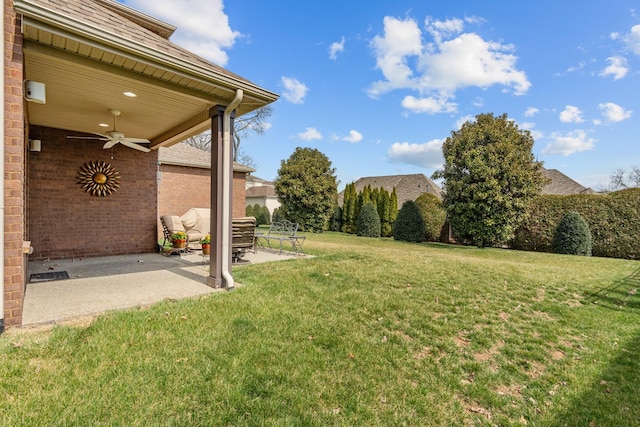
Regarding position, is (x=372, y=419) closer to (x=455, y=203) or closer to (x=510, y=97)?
(x=455, y=203)

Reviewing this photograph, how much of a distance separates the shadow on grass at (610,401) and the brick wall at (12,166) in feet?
17.3

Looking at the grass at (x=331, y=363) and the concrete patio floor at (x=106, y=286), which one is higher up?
the concrete patio floor at (x=106, y=286)

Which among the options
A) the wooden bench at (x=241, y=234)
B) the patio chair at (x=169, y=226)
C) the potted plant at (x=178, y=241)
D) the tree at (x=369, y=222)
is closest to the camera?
the wooden bench at (x=241, y=234)

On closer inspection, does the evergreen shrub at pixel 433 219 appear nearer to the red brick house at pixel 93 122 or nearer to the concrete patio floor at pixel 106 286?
the concrete patio floor at pixel 106 286

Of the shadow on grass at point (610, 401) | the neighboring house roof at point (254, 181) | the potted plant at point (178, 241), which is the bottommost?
the shadow on grass at point (610, 401)

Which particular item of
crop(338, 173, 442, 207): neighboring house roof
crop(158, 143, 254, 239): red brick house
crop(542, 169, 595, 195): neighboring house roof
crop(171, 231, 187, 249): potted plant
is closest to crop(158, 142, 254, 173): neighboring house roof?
crop(158, 143, 254, 239): red brick house

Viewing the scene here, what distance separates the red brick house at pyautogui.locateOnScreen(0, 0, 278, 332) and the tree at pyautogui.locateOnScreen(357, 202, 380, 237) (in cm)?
1409

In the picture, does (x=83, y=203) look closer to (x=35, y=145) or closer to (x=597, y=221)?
(x=35, y=145)

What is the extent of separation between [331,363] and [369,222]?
708 inches

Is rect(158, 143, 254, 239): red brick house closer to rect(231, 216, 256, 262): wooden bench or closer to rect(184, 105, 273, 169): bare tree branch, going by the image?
rect(231, 216, 256, 262): wooden bench

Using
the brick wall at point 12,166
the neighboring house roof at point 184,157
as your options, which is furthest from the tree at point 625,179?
the brick wall at point 12,166

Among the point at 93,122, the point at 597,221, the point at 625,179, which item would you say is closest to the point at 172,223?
the point at 93,122

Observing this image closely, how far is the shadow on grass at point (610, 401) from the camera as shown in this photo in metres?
2.69

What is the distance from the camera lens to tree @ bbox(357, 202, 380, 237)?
2080 cm
